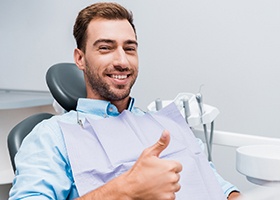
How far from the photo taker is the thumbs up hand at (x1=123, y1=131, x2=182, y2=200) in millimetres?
731

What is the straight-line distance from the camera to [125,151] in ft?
3.43

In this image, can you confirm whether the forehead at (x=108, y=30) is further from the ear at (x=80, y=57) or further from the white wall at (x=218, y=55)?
the white wall at (x=218, y=55)

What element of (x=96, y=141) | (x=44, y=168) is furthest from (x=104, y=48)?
(x=44, y=168)

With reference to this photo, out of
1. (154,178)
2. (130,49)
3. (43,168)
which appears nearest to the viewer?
(154,178)

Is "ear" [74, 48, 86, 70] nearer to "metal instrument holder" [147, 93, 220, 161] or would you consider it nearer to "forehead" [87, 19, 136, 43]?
"forehead" [87, 19, 136, 43]

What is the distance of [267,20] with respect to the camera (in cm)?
164

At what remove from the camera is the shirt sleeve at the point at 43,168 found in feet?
3.03

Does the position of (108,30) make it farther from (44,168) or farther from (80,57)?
(44,168)

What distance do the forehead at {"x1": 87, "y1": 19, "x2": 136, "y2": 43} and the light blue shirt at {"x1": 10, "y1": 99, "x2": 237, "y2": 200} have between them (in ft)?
0.95

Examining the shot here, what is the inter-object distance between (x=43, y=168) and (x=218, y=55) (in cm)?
106

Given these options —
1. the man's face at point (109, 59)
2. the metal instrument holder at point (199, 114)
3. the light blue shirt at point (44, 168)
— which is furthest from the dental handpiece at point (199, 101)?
the light blue shirt at point (44, 168)

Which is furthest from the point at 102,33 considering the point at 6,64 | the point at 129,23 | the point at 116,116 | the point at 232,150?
the point at 6,64

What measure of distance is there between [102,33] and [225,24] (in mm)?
748

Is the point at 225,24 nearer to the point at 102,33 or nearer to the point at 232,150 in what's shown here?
the point at 232,150
